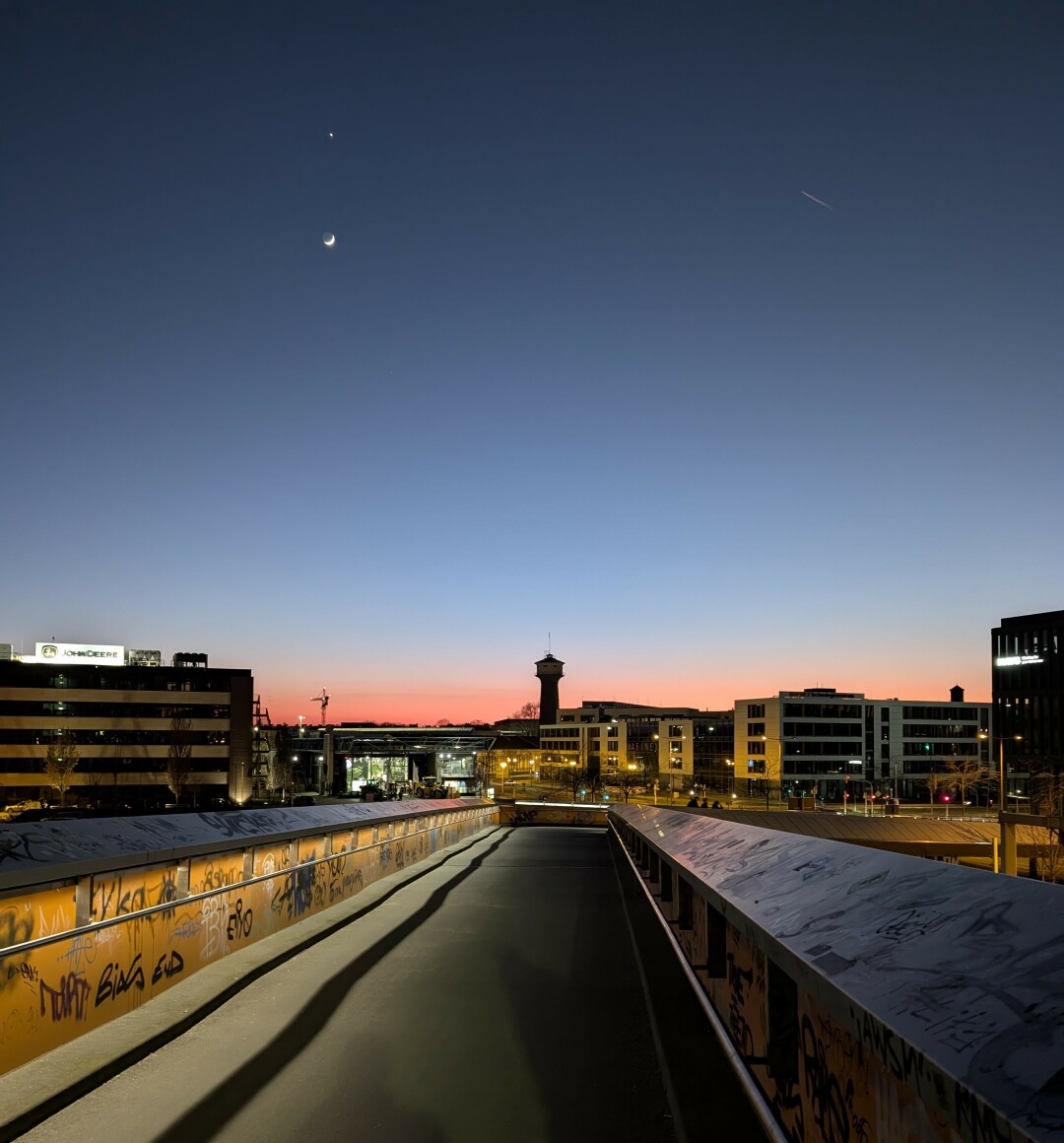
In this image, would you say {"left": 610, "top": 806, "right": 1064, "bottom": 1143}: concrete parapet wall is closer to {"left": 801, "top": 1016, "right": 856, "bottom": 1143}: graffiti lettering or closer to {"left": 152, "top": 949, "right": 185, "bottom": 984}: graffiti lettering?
{"left": 801, "top": 1016, "right": 856, "bottom": 1143}: graffiti lettering

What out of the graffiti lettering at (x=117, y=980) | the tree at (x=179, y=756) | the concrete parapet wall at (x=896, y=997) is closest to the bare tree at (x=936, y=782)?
the tree at (x=179, y=756)

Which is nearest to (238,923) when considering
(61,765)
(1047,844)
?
(1047,844)

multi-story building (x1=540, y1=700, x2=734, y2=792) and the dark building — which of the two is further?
multi-story building (x1=540, y1=700, x2=734, y2=792)

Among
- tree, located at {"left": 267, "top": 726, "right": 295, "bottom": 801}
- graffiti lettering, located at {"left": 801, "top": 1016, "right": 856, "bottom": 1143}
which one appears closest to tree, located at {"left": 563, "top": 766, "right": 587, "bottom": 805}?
tree, located at {"left": 267, "top": 726, "right": 295, "bottom": 801}

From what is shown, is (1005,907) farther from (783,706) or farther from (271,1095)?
(783,706)

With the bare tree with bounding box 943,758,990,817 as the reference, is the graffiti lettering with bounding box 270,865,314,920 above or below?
above

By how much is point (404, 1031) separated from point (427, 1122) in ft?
7.04

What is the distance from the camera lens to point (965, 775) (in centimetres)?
8675

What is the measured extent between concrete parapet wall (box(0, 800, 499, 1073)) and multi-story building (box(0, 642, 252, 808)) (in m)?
81.7

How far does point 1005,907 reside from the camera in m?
3.86

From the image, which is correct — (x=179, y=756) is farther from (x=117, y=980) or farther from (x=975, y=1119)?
(x=975, y=1119)

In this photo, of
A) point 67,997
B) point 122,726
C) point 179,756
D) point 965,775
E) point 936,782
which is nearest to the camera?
point 67,997

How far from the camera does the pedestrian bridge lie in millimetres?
3377

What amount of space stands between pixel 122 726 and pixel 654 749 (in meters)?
86.4
